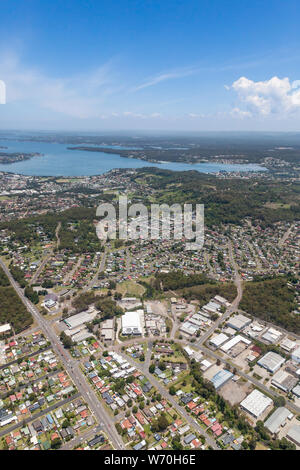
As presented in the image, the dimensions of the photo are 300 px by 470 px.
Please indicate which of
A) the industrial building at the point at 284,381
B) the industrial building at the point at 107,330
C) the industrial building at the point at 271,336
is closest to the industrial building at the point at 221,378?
the industrial building at the point at 284,381

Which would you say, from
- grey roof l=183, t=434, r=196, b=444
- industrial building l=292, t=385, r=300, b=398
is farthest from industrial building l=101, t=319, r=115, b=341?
industrial building l=292, t=385, r=300, b=398

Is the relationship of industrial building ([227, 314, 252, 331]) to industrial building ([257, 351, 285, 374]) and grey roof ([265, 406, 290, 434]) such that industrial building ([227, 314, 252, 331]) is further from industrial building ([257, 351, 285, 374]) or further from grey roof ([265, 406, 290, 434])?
grey roof ([265, 406, 290, 434])

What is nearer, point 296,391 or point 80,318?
point 296,391

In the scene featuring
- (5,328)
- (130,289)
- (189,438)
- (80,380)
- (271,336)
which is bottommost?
(189,438)

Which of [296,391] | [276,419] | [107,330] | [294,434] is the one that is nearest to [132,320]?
[107,330]

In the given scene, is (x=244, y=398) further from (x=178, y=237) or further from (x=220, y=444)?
(x=178, y=237)

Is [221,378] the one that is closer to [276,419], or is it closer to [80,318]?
[276,419]

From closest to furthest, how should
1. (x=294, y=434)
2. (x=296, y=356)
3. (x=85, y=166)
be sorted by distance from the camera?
(x=294, y=434) < (x=296, y=356) < (x=85, y=166)
